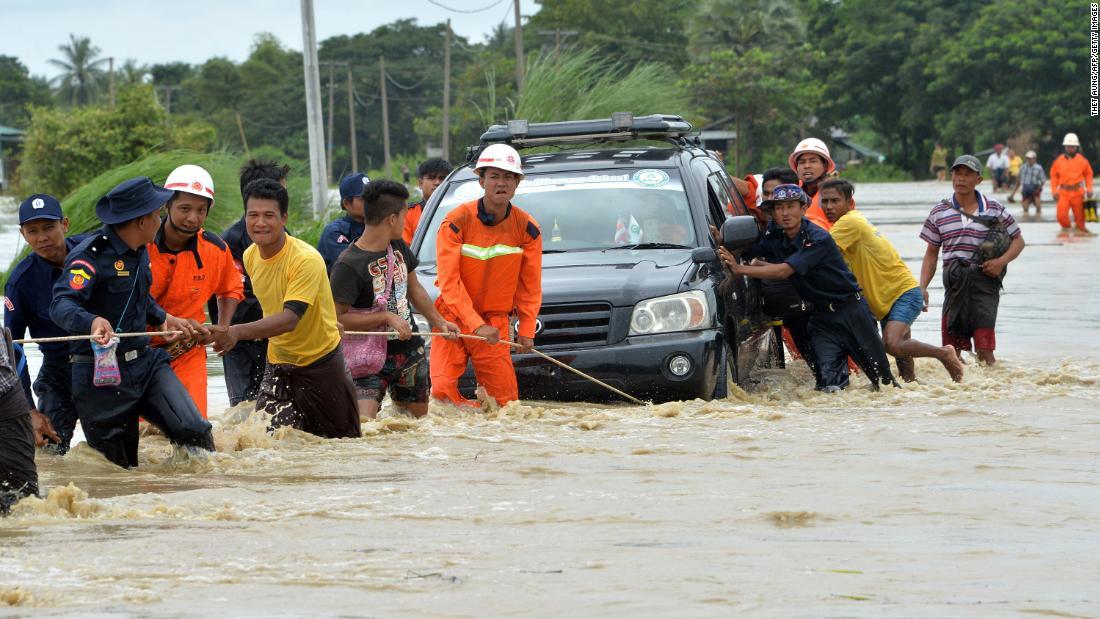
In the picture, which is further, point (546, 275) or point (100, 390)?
point (546, 275)

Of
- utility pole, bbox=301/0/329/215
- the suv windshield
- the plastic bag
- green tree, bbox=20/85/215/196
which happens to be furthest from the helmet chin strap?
green tree, bbox=20/85/215/196

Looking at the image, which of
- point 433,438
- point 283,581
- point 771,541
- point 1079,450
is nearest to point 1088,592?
point 771,541

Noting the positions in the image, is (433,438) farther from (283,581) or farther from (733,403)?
(283,581)

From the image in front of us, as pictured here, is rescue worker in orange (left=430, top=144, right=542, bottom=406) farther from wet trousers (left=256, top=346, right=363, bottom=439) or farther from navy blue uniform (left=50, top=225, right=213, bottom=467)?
navy blue uniform (left=50, top=225, right=213, bottom=467)

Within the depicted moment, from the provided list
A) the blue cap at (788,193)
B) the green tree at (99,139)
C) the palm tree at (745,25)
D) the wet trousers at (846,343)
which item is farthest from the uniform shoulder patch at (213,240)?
the palm tree at (745,25)

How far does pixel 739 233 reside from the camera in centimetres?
907

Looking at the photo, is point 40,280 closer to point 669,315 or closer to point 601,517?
point 601,517

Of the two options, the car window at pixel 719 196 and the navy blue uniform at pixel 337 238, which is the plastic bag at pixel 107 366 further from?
the car window at pixel 719 196

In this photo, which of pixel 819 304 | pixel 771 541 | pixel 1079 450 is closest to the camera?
pixel 771 541

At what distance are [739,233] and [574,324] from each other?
1.09m

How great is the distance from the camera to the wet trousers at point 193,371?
7555 millimetres

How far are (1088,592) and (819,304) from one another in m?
5.23

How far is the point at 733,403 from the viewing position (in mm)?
9164

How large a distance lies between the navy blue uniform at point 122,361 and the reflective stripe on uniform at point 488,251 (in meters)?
2.02
